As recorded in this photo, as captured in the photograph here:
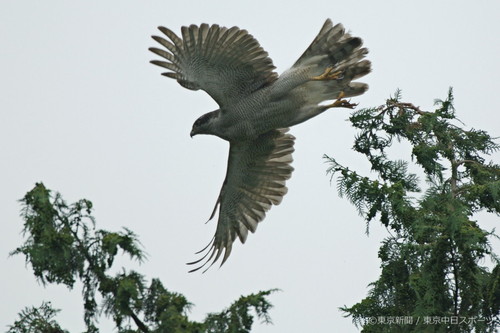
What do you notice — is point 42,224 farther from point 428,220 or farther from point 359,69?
point 359,69

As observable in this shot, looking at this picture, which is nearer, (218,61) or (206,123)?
(218,61)

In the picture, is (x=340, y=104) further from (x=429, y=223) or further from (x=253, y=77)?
(x=429, y=223)

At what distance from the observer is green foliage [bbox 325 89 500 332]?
6152mm

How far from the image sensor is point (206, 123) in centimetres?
917

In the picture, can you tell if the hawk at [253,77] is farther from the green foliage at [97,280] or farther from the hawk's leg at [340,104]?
the green foliage at [97,280]

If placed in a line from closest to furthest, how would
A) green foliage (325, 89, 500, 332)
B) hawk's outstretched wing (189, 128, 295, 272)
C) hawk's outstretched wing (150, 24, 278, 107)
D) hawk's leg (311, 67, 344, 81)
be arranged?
green foliage (325, 89, 500, 332), hawk's outstretched wing (150, 24, 278, 107), hawk's leg (311, 67, 344, 81), hawk's outstretched wing (189, 128, 295, 272)

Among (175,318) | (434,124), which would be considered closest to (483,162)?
(434,124)

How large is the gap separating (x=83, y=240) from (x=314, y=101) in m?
3.66

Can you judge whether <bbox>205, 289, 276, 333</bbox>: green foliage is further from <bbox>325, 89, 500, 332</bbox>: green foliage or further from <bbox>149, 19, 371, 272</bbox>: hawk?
<bbox>149, 19, 371, 272</bbox>: hawk

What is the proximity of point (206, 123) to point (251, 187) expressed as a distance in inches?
64.2

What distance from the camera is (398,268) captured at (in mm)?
6809

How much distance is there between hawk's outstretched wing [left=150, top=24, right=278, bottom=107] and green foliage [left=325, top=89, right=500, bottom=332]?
150 cm

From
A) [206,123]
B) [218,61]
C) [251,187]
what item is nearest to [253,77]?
[218,61]

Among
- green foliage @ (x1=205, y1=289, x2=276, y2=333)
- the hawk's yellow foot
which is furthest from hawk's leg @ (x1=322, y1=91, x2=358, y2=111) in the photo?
green foliage @ (x1=205, y1=289, x2=276, y2=333)
